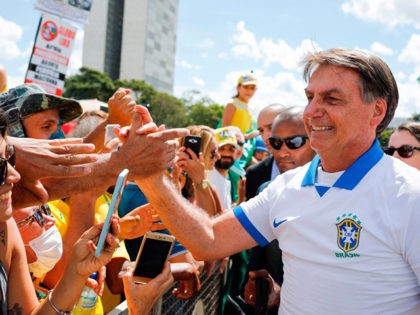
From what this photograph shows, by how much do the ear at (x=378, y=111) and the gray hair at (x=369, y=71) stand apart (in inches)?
0.8

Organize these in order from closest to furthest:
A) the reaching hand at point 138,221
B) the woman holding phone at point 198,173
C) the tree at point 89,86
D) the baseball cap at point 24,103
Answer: the baseball cap at point 24,103 < the reaching hand at point 138,221 < the woman holding phone at point 198,173 < the tree at point 89,86

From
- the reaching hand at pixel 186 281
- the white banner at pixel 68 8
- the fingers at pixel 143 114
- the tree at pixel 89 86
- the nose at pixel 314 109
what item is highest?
the tree at pixel 89 86

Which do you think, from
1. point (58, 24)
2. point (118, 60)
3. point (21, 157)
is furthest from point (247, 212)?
point (118, 60)

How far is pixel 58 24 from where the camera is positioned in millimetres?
7336

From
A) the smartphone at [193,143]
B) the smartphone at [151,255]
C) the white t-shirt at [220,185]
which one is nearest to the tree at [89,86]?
the white t-shirt at [220,185]

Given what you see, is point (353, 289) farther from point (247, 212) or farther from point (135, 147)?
point (135, 147)

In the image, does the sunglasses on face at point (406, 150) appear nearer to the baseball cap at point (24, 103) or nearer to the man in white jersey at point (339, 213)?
the man in white jersey at point (339, 213)

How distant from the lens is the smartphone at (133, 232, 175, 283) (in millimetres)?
2219

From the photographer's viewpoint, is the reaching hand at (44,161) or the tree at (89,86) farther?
the tree at (89,86)

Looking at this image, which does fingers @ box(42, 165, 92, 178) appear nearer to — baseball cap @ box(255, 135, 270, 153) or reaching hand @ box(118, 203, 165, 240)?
reaching hand @ box(118, 203, 165, 240)

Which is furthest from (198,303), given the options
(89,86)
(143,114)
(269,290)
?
(89,86)

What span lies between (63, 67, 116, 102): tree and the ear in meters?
55.7

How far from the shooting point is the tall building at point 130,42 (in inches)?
3310

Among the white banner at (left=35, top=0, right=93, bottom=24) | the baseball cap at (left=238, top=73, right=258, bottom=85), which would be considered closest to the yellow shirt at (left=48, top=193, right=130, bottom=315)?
the baseball cap at (left=238, top=73, right=258, bottom=85)
